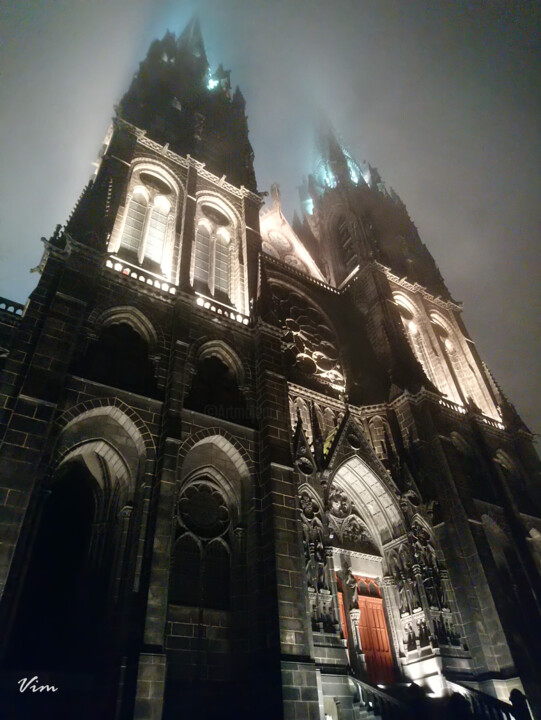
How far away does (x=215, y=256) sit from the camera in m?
20.5

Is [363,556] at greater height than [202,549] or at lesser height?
greater

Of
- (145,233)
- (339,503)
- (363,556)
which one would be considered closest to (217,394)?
(339,503)

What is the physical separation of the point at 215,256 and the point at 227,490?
10474 mm

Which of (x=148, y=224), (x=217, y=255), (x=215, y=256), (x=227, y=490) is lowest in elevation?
(x=227, y=490)

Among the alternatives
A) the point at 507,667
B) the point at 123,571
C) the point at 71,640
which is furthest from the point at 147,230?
the point at 507,667

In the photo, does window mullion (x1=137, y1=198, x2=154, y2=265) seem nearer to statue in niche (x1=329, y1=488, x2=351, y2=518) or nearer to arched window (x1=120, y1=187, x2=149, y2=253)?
arched window (x1=120, y1=187, x2=149, y2=253)

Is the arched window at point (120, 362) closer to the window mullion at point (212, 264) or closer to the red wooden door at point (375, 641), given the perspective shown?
the window mullion at point (212, 264)

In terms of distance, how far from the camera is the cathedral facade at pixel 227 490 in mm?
10070

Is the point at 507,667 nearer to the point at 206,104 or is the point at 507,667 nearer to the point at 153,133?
the point at 153,133

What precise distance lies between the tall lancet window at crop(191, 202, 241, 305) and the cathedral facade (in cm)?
11

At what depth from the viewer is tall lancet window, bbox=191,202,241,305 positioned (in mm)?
19250

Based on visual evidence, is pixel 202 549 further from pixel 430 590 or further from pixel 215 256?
pixel 215 256

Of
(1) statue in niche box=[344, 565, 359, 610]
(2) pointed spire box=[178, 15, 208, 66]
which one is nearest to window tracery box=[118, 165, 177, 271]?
(1) statue in niche box=[344, 565, 359, 610]

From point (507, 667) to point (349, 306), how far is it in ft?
55.4
